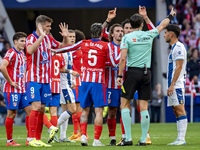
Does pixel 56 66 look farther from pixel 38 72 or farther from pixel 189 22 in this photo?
pixel 189 22

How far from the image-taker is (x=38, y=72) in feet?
27.9

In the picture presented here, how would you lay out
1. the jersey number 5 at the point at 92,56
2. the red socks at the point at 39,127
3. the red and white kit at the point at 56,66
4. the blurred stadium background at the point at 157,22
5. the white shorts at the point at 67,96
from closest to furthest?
Result: the jersey number 5 at the point at 92,56 → the red socks at the point at 39,127 → the red and white kit at the point at 56,66 → the white shorts at the point at 67,96 → the blurred stadium background at the point at 157,22

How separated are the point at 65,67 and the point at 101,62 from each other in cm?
252

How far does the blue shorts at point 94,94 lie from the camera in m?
8.46

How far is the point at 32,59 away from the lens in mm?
8516

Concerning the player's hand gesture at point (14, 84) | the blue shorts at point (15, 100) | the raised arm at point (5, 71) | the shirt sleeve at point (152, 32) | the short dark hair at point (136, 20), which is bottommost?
the blue shorts at point (15, 100)

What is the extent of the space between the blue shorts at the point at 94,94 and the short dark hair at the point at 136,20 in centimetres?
125

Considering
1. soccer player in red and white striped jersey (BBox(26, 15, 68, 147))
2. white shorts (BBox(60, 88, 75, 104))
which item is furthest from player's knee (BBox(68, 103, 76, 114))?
soccer player in red and white striped jersey (BBox(26, 15, 68, 147))

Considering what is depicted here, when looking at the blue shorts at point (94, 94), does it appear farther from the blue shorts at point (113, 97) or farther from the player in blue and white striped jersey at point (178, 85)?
the player in blue and white striped jersey at point (178, 85)

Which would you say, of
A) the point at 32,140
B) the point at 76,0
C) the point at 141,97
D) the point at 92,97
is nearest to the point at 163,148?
the point at 141,97

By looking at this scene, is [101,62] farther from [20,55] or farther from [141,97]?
[20,55]

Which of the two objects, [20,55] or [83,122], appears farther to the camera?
[20,55]

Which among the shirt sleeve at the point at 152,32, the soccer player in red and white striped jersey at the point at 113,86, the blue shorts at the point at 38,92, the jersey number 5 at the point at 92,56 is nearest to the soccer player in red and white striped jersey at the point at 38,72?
the blue shorts at the point at 38,92

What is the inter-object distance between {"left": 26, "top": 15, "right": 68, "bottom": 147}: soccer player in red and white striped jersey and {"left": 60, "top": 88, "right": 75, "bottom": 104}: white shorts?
1842 millimetres
